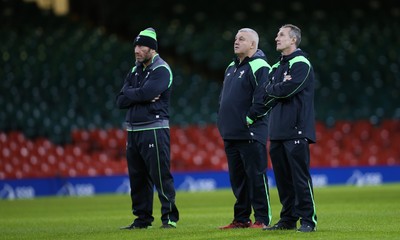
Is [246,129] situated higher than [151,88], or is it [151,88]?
[151,88]

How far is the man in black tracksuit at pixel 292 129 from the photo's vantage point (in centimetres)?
1067

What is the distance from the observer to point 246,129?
452 inches

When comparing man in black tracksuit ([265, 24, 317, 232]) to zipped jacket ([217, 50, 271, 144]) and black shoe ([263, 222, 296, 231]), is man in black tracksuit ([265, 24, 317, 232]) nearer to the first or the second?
black shoe ([263, 222, 296, 231])

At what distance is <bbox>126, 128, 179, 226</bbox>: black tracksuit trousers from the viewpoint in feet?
38.8

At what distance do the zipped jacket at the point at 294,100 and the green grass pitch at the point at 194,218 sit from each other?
1181 millimetres

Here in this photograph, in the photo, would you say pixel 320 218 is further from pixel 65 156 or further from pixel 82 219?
pixel 65 156

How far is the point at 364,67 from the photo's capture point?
1248 inches

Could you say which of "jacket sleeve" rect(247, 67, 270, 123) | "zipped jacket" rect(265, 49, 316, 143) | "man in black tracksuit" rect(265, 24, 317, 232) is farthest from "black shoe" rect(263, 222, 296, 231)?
"jacket sleeve" rect(247, 67, 270, 123)

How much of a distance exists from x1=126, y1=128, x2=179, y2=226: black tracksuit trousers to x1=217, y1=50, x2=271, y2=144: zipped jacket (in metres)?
0.86

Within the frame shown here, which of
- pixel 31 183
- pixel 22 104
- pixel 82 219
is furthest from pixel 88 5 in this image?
pixel 82 219

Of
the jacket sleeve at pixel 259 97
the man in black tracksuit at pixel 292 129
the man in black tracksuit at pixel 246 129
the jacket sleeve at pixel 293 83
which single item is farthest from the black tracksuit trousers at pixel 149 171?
the jacket sleeve at pixel 293 83

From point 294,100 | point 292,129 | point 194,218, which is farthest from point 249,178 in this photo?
point 194,218

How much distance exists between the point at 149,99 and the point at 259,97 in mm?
1437

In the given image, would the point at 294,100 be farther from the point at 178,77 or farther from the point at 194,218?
the point at 178,77
